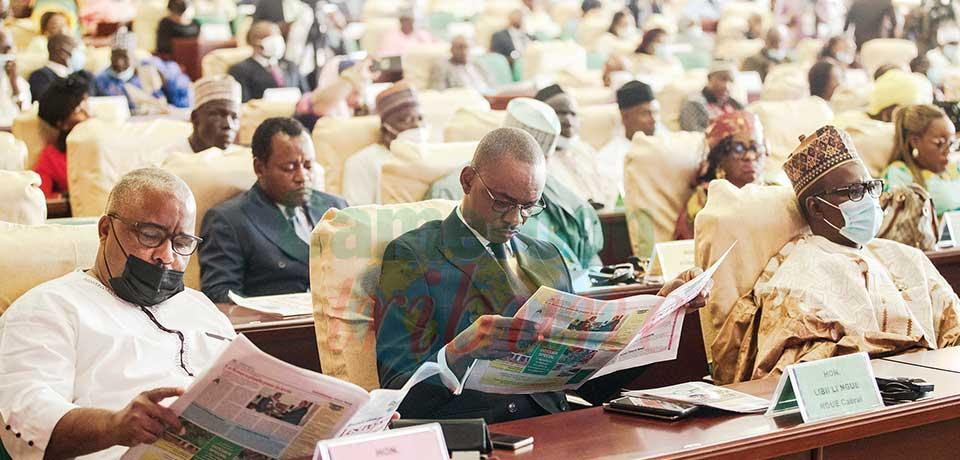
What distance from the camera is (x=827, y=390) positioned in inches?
82.2

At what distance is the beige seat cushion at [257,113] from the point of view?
6062mm

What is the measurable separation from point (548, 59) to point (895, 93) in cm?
344

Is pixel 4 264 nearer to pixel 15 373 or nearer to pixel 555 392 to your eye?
pixel 15 373

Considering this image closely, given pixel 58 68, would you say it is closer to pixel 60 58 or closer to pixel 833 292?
pixel 60 58

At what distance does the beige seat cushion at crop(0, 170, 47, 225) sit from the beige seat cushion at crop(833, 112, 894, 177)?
10.1 feet

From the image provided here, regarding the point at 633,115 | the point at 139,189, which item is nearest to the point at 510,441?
the point at 139,189

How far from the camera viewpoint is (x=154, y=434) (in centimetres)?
174

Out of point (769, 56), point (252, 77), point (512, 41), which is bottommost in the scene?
point (512, 41)

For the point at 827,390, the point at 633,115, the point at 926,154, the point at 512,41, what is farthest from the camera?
the point at 512,41

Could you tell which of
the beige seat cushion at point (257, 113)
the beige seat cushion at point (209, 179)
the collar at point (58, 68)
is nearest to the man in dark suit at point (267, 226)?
the beige seat cushion at point (209, 179)

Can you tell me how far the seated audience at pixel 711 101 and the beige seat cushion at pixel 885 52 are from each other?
2758 mm

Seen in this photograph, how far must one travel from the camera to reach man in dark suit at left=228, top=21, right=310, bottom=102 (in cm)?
731

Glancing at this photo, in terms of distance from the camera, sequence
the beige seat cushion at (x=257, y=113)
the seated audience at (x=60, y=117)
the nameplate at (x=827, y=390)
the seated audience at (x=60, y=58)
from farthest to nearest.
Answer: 1. the seated audience at (x=60, y=58)
2. the beige seat cushion at (x=257, y=113)
3. the seated audience at (x=60, y=117)
4. the nameplate at (x=827, y=390)

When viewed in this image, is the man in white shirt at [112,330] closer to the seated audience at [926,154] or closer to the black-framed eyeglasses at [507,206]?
the black-framed eyeglasses at [507,206]
